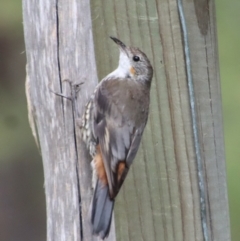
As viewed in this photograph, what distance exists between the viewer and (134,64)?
3.92 m

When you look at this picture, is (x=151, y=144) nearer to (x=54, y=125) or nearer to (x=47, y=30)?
(x=54, y=125)

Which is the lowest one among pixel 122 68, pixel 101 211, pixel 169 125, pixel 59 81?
pixel 101 211

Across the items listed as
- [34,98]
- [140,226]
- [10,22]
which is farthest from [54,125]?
[10,22]

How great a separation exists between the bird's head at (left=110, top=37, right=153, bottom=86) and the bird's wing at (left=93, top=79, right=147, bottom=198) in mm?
128

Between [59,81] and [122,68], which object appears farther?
[122,68]

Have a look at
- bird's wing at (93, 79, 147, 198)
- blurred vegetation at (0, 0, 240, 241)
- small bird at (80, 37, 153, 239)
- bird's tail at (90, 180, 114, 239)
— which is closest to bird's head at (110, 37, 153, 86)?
small bird at (80, 37, 153, 239)

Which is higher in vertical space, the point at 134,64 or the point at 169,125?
the point at 134,64

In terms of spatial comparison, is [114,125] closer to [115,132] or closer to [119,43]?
[115,132]

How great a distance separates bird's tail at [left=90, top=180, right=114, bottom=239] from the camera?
3066mm

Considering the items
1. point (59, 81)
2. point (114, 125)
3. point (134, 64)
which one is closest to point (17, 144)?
point (134, 64)

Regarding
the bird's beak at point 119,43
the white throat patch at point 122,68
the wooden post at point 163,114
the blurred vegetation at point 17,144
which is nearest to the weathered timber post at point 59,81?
the wooden post at point 163,114

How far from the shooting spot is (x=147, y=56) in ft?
11.1

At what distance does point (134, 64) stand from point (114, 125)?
1.29 ft

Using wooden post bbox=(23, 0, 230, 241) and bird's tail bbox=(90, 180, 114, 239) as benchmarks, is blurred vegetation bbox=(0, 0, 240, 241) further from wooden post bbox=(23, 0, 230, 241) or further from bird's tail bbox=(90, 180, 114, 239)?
bird's tail bbox=(90, 180, 114, 239)
